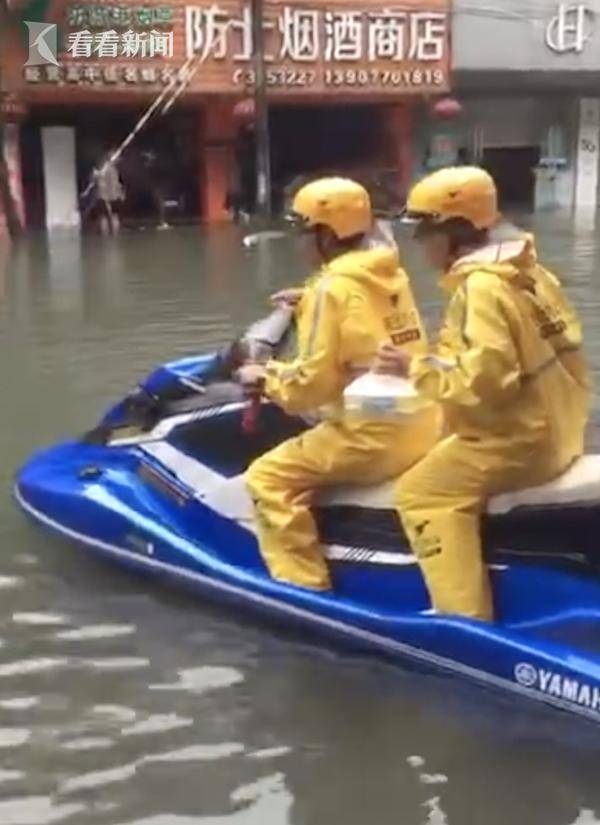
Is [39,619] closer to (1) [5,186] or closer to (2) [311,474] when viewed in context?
(2) [311,474]

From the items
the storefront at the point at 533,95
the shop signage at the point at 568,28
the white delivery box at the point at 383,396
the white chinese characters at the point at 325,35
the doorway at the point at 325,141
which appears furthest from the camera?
the doorway at the point at 325,141

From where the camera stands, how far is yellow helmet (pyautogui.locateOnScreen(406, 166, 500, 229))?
4.60 m

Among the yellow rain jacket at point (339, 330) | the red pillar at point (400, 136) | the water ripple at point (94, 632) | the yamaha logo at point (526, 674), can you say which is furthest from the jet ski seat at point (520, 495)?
the red pillar at point (400, 136)

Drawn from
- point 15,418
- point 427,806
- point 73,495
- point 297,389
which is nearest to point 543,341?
point 297,389

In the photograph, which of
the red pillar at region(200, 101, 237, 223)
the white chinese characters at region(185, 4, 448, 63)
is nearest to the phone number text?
the white chinese characters at region(185, 4, 448, 63)

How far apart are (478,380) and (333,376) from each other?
29.2 inches

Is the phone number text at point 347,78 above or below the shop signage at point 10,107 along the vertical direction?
above

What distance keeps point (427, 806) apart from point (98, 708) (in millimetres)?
1238

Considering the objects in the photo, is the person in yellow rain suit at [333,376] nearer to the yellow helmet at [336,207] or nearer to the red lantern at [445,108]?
the yellow helmet at [336,207]

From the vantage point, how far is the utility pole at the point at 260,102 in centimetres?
2541

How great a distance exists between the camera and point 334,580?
17.0 feet

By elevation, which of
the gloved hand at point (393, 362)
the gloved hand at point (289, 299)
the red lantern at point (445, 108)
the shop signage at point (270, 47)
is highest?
the shop signage at point (270, 47)

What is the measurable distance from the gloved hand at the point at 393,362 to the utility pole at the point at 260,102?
2136 centimetres

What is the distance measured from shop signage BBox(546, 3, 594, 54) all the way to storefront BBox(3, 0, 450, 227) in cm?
242
